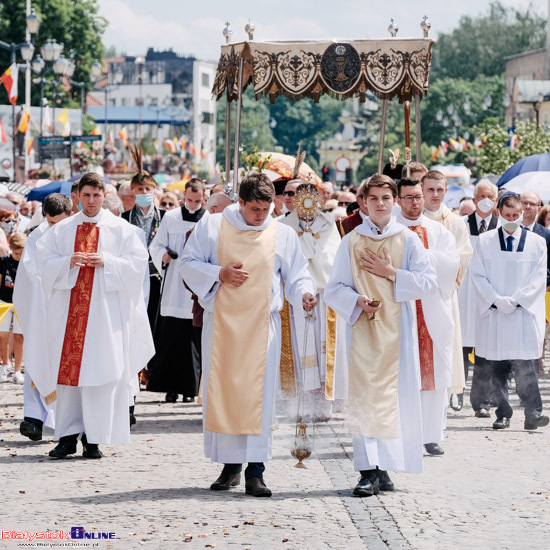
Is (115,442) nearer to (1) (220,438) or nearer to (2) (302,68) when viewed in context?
(1) (220,438)

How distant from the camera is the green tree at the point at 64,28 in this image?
62166 mm

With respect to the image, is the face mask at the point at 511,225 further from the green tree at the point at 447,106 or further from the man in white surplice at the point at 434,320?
the green tree at the point at 447,106

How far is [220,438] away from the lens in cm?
874

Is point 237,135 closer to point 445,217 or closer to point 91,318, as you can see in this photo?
point 445,217

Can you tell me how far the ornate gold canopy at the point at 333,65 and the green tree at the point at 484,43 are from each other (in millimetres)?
97782

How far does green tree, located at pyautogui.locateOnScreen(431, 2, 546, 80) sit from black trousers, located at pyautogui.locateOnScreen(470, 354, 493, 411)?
99397 millimetres

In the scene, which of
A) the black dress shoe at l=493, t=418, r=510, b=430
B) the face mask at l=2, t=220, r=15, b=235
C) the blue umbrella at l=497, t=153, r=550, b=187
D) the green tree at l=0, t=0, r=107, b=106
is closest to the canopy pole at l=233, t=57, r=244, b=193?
the black dress shoe at l=493, t=418, r=510, b=430

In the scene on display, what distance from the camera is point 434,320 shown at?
10.1m

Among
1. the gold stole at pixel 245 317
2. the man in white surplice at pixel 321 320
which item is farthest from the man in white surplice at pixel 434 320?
the gold stole at pixel 245 317

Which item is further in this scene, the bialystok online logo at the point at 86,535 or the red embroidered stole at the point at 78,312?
the red embroidered stole at the point at 78,312

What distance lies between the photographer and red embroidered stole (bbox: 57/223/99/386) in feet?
33.0

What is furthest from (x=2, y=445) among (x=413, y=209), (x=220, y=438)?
(x=413, y=209)

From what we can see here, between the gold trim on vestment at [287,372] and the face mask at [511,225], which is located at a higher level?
the face mask at [511,225]

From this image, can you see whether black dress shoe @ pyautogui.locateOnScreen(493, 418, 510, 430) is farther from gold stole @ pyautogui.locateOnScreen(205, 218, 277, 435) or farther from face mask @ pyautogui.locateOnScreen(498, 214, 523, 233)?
gold stole @ pyautogui.locateOnScreen(205, 218, 277, 435)
